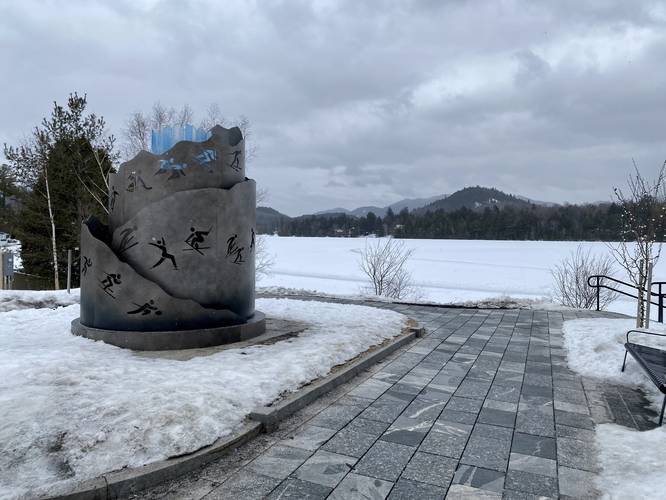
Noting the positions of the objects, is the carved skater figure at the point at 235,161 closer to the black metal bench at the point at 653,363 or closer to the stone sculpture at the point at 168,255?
the stone sculpture at the point at 168,255

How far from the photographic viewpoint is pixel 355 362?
231 inches

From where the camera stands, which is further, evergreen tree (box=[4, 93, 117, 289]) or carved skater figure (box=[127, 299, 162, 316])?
evergreen tree (box=[4, 93, 117, 289])

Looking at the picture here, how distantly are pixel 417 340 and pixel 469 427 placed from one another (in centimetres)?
370

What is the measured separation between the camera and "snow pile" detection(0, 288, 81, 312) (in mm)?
9578

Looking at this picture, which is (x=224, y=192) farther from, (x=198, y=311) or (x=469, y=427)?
(x=469, y=427)

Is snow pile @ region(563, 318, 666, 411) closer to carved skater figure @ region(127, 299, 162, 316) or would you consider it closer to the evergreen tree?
carved skater figure @ region(127, 299, 162, 316)

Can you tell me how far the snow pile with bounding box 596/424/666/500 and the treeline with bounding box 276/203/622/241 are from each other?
5949 cm

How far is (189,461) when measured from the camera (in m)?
3.23

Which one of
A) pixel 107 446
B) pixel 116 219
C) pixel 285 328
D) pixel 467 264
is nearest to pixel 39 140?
pixel 116 219

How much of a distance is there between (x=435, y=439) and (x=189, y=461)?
6.56ft

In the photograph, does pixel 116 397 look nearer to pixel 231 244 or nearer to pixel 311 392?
pixel 311 392

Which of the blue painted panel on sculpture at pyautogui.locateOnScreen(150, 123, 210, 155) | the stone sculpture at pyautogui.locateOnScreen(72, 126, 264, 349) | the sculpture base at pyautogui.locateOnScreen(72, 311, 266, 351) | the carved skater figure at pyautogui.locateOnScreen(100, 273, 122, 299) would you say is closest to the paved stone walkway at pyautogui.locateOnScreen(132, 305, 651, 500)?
the sculpture base at pyautogui.locateOnScreen(72, 311, 266, 351)

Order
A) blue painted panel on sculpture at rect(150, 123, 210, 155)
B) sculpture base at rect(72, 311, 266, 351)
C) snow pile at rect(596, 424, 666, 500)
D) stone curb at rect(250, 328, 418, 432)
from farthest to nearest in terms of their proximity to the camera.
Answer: blue painted panel on sculpture at rect(150, 123, 210, 155)
sculpture base at rect(72, 311, 266, 351)
stone curb at rect(250, 328, 418, 432)
snow pile at rect(596, 424, 666, 500)

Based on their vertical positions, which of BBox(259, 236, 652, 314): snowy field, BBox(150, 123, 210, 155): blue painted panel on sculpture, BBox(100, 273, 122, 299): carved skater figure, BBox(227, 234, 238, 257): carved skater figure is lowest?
BBox(259, 236, 652, 314): snowy field
